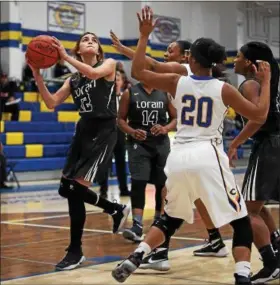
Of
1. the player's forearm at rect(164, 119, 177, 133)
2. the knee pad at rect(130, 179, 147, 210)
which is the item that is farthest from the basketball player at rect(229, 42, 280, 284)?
the knee pad at rect(130, 179, 147, 210)

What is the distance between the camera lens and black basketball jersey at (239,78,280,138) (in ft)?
16.3

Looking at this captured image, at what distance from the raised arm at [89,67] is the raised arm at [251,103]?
1288 millimetres

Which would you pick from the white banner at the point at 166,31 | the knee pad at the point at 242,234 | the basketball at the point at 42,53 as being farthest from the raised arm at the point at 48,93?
the white banner at the point at 166,31

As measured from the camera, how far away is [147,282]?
194 inches

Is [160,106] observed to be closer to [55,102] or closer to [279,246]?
[55,102]

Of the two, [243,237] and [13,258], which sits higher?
[243,237]

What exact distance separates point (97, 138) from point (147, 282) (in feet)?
4.44

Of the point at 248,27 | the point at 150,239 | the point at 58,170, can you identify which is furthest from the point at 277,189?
the point at 248,27

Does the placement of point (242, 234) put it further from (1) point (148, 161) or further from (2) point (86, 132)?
(1) point (148, 161)

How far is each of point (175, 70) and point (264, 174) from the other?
99 centimetres

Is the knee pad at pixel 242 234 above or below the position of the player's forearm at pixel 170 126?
below

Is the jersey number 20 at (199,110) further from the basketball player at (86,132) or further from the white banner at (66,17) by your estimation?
the white banner at (66,17)

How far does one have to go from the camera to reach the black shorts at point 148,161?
668cm

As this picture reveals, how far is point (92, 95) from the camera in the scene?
565cm
